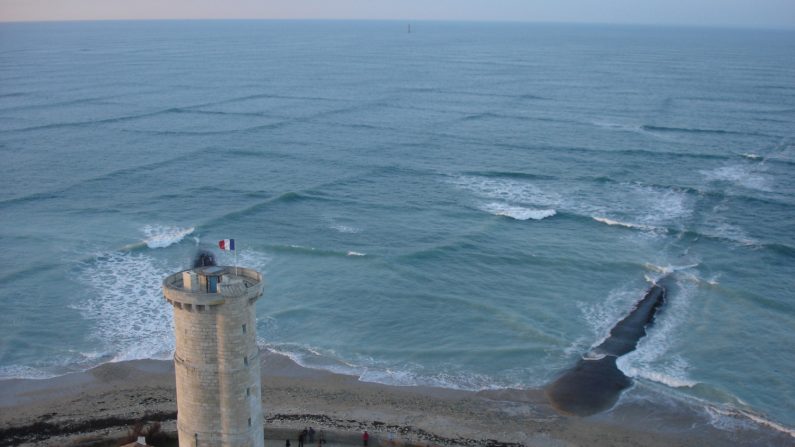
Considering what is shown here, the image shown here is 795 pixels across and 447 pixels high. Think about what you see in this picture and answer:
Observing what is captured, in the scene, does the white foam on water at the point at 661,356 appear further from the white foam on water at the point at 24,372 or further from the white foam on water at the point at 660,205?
the white foam on water at the point at 24,372

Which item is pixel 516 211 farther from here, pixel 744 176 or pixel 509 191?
pixel 744 176

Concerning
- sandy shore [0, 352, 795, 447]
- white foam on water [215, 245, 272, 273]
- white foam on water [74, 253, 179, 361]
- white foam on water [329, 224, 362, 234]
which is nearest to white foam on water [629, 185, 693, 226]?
white foam on water [329, 224, 362, 234]

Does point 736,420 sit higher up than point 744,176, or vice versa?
point 744,176

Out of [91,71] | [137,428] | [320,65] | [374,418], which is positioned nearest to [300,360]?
[374,418]

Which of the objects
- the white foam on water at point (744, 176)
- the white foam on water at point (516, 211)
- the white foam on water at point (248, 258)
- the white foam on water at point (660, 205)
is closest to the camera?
the white foam on water at point (248, 258)

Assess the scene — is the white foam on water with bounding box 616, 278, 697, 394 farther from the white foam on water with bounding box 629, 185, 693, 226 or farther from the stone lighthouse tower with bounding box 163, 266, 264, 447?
the stone lighthouse tower with bounding box 163, 266, 264, 447

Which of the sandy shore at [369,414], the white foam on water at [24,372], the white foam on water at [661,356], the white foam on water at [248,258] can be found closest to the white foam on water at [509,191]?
the white foam on water at [661,356]

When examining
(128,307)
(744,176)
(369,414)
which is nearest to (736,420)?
(369,414)
